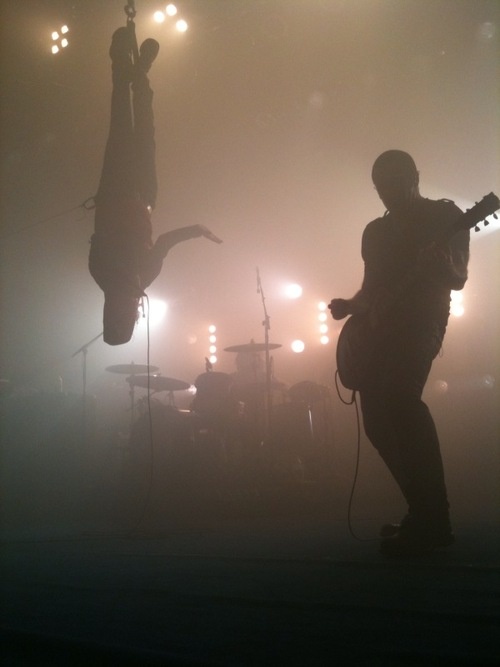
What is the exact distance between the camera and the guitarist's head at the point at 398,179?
172 cm

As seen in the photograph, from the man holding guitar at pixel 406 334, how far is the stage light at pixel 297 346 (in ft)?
19.7

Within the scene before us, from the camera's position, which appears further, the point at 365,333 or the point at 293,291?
the point at 293,291

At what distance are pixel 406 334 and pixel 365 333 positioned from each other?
0.15 meters

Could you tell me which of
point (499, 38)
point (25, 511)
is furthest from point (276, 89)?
point (25, 511)

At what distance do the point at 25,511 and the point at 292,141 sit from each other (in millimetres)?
5165

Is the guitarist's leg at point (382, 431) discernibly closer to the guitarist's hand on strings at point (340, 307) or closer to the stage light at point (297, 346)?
the guitarist's hand on strings at point (340, 307)

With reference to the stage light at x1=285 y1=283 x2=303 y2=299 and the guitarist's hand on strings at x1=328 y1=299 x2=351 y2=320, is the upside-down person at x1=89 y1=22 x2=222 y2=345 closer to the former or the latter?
the guitarist's hand on strings at x1=328 y1=299 x2=351 y2=320

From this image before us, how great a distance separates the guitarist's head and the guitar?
8.0 inches

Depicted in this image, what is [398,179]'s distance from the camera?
5.64 ft

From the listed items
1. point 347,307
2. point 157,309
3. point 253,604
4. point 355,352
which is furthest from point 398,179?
point 157,309

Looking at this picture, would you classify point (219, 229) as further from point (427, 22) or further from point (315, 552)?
point (315, 552)

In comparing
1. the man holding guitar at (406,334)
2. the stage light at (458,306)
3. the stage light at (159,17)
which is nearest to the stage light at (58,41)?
the stage light at (159,17)

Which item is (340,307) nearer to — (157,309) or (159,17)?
(159,17)

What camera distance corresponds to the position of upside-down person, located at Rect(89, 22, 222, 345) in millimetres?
2682
